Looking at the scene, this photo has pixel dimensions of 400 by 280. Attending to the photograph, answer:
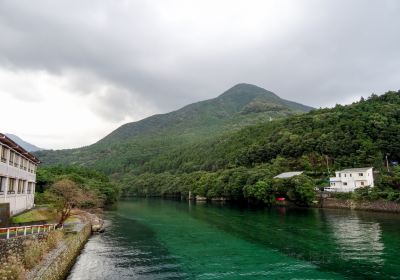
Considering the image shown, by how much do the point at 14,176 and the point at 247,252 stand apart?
3165cm

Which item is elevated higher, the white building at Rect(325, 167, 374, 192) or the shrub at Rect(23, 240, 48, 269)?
the white building at Rect(325, 167, 374, 192)

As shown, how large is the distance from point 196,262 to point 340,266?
1203cm

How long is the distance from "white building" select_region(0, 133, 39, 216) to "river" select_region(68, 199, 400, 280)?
39.8 ft

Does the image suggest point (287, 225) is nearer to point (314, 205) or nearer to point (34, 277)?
point (314, 205)

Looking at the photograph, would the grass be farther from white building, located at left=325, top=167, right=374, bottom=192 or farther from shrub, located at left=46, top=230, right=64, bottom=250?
white building, located at left=325, top=167, right=374, bottom=192

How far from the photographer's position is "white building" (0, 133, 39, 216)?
34.0 metres

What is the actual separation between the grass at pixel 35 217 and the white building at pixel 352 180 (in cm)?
6602

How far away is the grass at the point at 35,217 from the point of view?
3739 cm

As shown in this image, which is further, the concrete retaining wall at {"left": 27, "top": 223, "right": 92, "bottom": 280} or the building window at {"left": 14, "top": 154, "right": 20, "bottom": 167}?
the building window at {"left": 14, "top": 154, "right": 20, "bottom": 167}

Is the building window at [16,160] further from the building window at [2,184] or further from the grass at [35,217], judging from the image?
the grass at [35,217]

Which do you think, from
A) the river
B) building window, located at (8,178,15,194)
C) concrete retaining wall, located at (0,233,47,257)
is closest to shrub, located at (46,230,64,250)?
concrete retaining wall, located at (0,233,47,257)

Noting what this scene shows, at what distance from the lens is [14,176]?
38.7 m

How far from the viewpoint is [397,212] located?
56.1 m

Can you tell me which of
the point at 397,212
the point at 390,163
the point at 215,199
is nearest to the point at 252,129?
the point at 215,199
